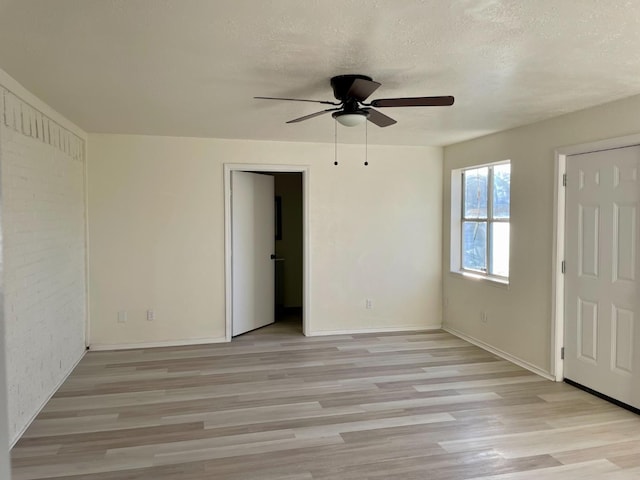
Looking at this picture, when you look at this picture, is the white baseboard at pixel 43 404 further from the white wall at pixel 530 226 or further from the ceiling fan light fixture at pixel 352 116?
the white wall at pixel 530 226

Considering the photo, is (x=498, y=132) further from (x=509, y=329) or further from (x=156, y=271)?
(x=156, y=271)

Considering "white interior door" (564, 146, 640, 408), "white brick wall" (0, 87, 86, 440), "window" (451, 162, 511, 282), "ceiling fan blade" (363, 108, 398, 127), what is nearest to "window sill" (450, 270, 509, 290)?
"window" (451, 162, 511, 282)

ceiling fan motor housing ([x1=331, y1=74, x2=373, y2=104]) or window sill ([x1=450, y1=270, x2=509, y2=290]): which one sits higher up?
ceiling fan motor housing ([x1=331, y1=74, x2=373, y2=104])

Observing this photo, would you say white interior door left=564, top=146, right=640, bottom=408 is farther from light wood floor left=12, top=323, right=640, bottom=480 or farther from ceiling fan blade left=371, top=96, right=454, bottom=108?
ceiling fan blade left=371, top=96, right=454, bottom=108

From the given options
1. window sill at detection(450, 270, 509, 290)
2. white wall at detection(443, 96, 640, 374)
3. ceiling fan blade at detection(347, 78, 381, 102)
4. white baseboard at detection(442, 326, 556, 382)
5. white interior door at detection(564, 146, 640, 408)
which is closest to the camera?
ceiling fan blade at detection(347, 78, 381, 102)

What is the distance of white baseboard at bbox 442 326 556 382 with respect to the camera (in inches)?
167

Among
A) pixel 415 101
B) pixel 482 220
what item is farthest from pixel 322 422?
pixel 482 220

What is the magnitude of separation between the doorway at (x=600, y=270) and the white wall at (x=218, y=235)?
2.07m

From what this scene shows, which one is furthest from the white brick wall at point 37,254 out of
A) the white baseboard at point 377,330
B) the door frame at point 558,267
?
the door frame at point 558,267

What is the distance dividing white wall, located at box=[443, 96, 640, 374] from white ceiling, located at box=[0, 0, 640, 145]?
227 millimetres

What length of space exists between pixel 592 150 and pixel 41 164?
4286 mm

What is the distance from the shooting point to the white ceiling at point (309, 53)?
2.04 meters

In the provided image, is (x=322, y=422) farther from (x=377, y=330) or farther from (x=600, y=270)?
(x=377, y=330)

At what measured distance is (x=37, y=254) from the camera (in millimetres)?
3439
